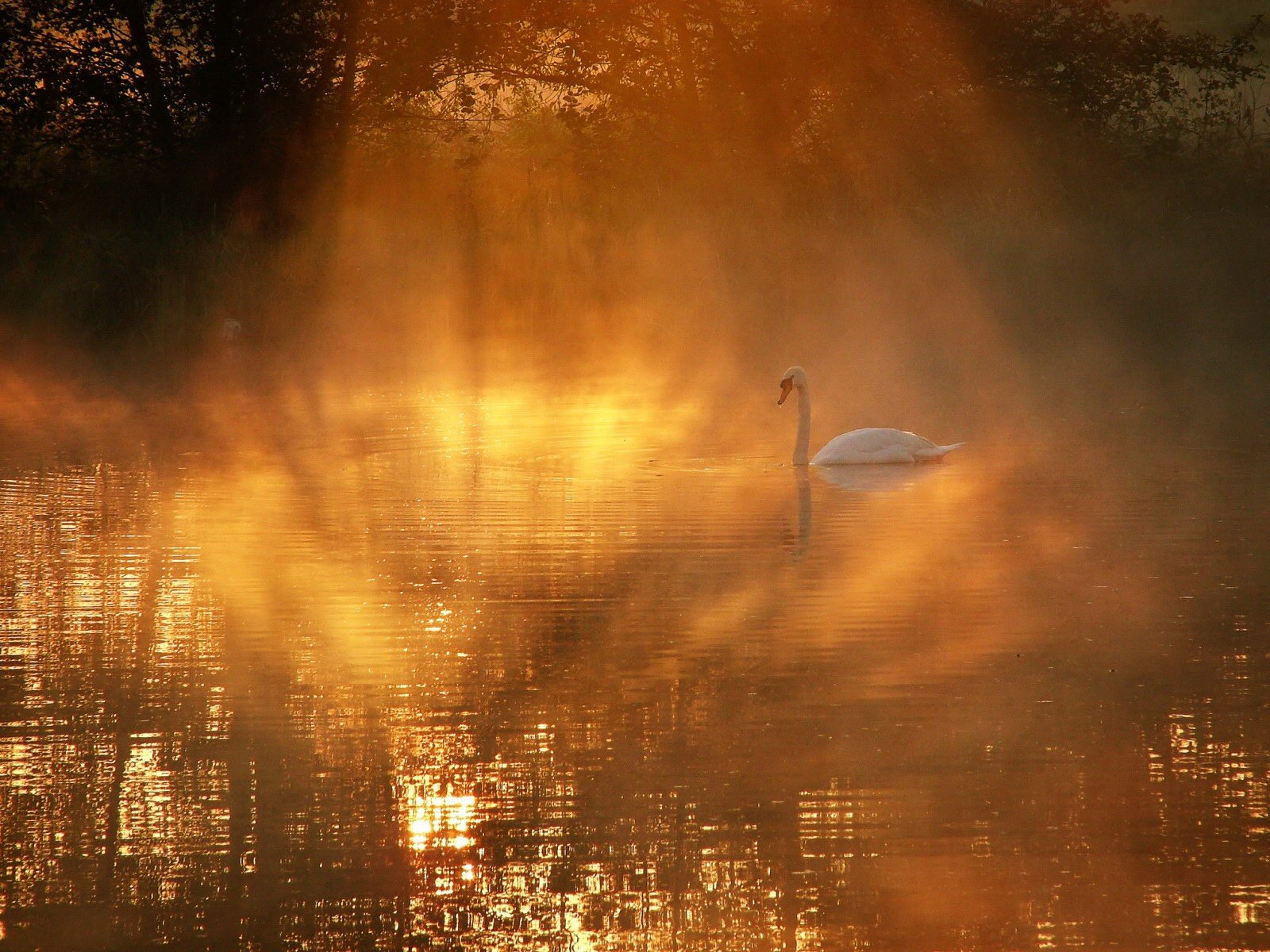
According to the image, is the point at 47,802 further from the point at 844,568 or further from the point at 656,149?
the point at 656,149

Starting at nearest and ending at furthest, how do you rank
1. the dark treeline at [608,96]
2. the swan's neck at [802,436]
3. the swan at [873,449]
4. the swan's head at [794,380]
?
1. the swan at [873,449]
2. the swan's neck at [802,436]
3. the swan's head at [794,380]
4. the dark treeline at [608,96]

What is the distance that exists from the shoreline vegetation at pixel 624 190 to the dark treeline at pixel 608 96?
5cm

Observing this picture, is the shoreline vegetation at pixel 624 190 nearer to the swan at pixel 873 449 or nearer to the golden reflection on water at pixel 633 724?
the swan at pixel 873 449

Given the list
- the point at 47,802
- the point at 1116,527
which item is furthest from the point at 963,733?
the point at 1116,527

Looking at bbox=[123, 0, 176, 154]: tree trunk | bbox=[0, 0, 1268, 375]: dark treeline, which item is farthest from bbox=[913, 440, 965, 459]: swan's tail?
bbox=[123, 0, 176, 154]: tree trunk

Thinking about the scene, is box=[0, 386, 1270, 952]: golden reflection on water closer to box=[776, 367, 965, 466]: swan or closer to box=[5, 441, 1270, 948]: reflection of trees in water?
A: box=[5, 441, 1270, 948]: reflection of trees in water

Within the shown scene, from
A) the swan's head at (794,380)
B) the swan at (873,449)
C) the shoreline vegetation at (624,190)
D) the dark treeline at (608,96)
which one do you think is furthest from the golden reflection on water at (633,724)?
the dark treeline at (608,96)

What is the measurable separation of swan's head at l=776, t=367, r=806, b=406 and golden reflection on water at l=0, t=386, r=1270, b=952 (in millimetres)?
2923

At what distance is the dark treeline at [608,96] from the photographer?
74.1 ft

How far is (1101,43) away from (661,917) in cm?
2284

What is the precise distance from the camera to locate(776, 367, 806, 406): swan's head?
39.8ft

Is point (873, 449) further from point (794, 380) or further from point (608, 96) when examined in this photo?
point (608, 96)

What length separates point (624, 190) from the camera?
76.9ft

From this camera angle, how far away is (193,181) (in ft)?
73.8
